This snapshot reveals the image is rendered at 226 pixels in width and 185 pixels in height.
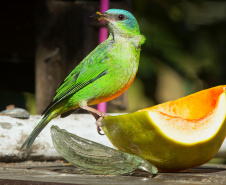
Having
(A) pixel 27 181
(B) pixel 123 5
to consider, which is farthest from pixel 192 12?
(A) pixel 27 181

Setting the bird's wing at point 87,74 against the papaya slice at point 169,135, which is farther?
the bird's wing at point 87,74

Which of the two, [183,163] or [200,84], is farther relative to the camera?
[200,84]

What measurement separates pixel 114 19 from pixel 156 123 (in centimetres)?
115

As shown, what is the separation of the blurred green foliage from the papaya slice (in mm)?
3554

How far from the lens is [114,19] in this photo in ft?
11.0

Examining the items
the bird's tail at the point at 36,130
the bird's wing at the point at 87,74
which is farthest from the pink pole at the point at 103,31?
the bird's tail at the point at 36,130

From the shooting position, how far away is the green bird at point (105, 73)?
3141 millimetres

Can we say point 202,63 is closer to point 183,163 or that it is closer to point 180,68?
point 180,68

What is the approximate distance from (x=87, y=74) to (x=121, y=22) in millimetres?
401

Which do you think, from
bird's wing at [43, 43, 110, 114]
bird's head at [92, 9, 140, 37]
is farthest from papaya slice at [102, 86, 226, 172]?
bird's head at [92, 9, 140, 37]

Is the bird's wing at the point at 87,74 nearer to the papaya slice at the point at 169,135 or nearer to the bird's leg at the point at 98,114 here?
the bird's leg at the point at 98,114

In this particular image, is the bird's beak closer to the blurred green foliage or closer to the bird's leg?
the bird's leg

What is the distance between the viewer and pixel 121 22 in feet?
10.9

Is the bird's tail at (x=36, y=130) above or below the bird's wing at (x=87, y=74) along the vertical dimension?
below
